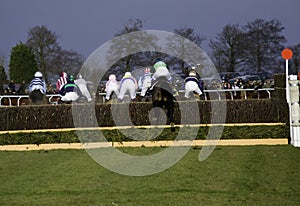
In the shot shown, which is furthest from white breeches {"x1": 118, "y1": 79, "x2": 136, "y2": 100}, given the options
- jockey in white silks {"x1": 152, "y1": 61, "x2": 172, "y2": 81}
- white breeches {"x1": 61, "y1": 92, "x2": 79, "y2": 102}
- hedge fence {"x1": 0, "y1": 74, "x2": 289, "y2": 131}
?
jockey in white silks {"x1": 152, "y1": 61, "x2": 172, "y2": 81}

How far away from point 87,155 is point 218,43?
34.8 meters

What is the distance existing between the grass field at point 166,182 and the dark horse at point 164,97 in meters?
3.38

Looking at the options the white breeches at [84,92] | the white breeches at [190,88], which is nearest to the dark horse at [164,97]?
the white breeches at [190,88]

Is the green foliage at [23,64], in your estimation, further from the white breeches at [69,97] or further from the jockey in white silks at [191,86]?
the jockey in white silks at [191,86]

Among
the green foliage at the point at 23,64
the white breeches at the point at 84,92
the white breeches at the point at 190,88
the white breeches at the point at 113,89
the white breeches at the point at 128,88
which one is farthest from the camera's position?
the green foliage at the point at 23,64

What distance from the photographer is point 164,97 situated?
1386 centimetres

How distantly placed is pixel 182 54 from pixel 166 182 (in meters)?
27.6

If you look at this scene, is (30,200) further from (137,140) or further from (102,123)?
(102,123)

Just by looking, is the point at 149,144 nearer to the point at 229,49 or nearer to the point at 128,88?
the point at 128,88

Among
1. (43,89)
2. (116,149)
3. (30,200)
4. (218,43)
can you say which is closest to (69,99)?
(43,89)

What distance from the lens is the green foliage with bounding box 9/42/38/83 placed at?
161ft

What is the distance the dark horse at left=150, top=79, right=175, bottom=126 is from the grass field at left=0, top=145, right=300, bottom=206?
11.1ft

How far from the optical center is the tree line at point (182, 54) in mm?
38597

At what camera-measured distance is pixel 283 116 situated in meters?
14.3
